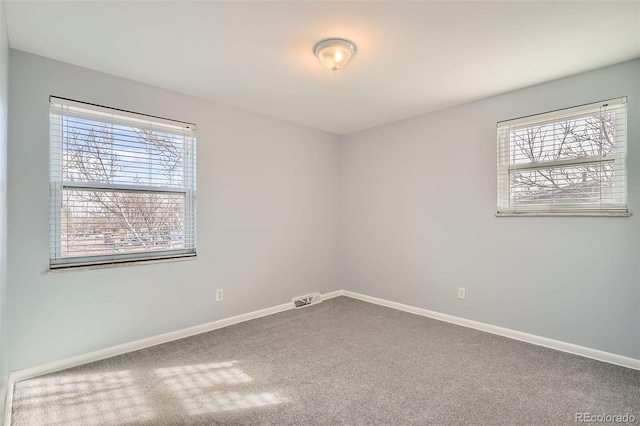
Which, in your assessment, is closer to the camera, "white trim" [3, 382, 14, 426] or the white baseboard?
"white trim" [3, 382, 14, 426]

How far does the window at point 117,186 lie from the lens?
2.40m

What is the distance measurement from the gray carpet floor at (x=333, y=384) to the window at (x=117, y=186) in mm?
908

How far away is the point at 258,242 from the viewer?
11.7ft

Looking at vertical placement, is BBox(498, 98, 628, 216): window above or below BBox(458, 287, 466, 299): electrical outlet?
above

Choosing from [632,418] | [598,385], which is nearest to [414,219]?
[598,385]

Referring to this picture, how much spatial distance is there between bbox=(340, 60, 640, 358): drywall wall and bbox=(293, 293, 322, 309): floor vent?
21.8 inches

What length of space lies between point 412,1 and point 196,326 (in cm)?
315

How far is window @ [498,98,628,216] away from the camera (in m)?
2.45

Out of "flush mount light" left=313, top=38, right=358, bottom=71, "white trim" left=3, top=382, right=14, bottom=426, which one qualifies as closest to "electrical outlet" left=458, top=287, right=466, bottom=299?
"flush mount light" left=313, top=38, right=358, bottom=71
